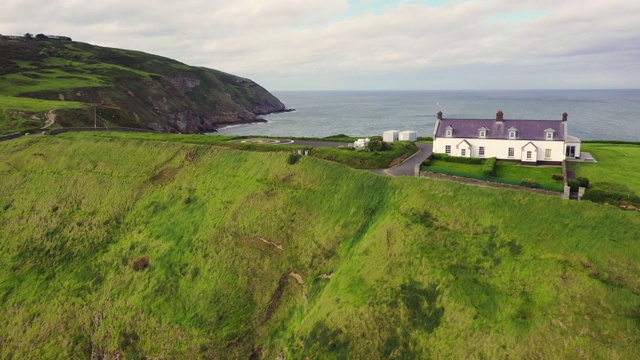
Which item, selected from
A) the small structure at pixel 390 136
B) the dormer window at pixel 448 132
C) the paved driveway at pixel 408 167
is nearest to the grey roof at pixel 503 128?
the dormer window at pixel 448 132

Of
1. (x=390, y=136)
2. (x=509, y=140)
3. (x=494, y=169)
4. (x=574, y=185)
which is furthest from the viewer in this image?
(x=390, y=136)

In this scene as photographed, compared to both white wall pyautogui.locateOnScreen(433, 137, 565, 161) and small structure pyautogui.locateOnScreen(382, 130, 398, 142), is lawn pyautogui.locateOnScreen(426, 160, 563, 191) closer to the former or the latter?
white wall pyautogui.locateOnScreen(433, 137, 565, 161)

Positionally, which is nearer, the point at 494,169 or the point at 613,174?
the point at 613,174

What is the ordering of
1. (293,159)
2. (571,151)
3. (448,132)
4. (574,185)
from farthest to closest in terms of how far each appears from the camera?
1. (448,132)
2. (571,151)
3. (293,159)
4. (574,185)

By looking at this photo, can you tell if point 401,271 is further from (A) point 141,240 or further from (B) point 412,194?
(A) point 141,240

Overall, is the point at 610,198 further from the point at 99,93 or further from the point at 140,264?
the point at 99,93

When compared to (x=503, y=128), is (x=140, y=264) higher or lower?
lower

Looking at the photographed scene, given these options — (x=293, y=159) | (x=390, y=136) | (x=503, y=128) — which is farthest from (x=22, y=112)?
(x=503, y=128)

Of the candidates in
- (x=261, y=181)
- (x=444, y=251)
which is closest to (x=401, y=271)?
(x=444, y=251)
